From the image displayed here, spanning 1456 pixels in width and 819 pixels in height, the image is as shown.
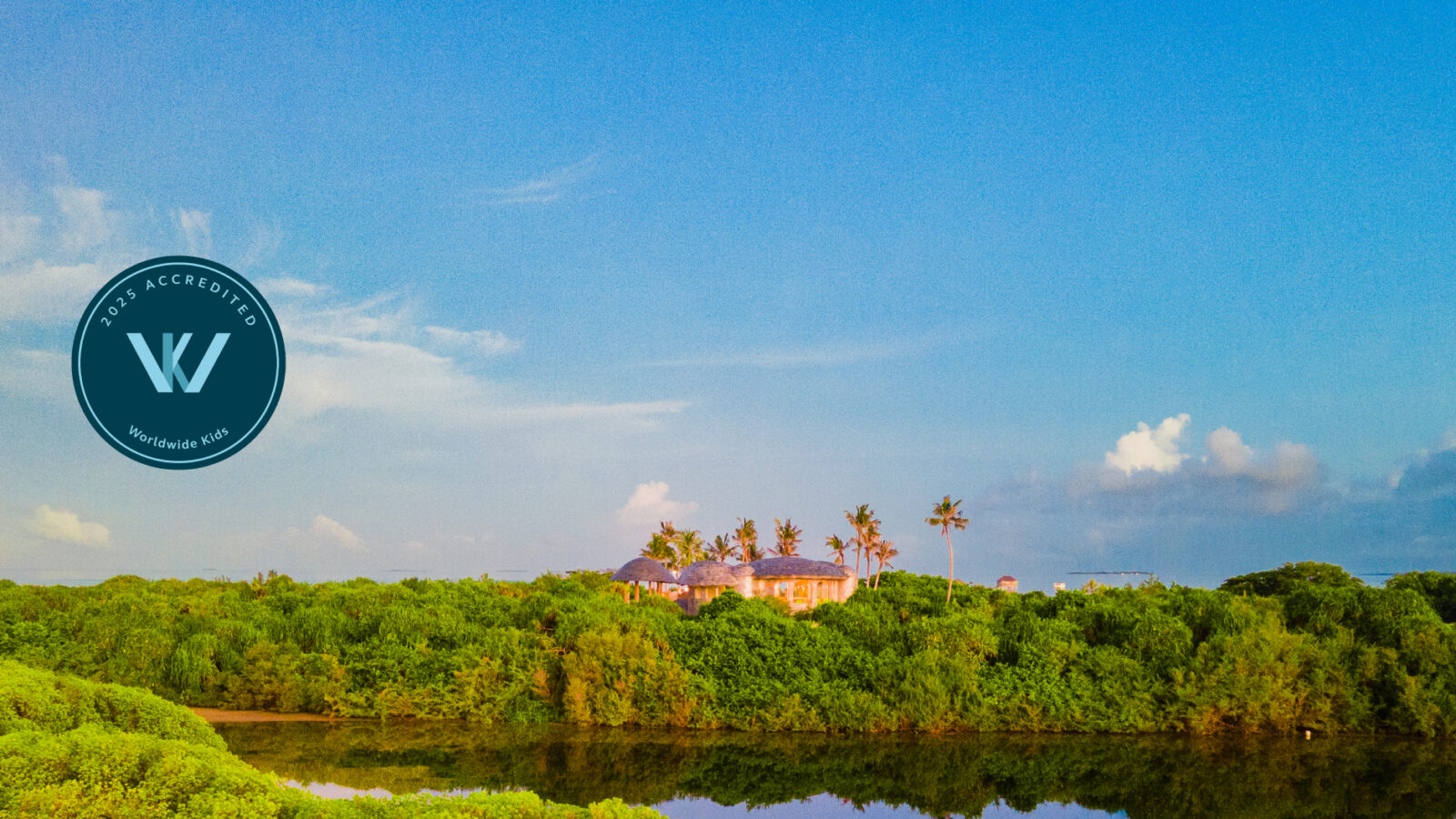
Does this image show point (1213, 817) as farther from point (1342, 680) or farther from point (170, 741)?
point (170, 741)

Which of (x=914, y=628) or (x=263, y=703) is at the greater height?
(x=914, y=628)

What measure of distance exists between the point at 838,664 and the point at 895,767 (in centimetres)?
504

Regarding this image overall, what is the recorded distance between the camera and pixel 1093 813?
21.1 metres

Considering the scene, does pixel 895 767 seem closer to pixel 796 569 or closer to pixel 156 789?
pixel 156 789

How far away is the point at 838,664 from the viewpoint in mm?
29219

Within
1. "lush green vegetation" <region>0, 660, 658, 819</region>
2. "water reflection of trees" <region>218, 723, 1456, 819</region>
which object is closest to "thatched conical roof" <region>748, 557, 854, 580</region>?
"water reflection of trees" <region>218, 723, 1456, 819</region>

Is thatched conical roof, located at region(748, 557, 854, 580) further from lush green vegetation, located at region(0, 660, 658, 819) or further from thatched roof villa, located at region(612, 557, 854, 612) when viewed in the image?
lush green vegetation, located at region(0, 660, 658, 819)

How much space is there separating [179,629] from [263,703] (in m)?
4.41

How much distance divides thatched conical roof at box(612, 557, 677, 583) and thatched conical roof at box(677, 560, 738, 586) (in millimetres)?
1251

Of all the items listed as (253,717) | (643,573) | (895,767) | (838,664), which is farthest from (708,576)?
(895,767)

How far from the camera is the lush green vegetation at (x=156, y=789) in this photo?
402 inches

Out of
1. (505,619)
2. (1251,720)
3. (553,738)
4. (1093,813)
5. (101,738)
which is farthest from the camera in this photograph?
(505,619)

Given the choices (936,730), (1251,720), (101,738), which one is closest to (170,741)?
(101,738)

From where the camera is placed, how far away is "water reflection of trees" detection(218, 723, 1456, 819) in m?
22.0
